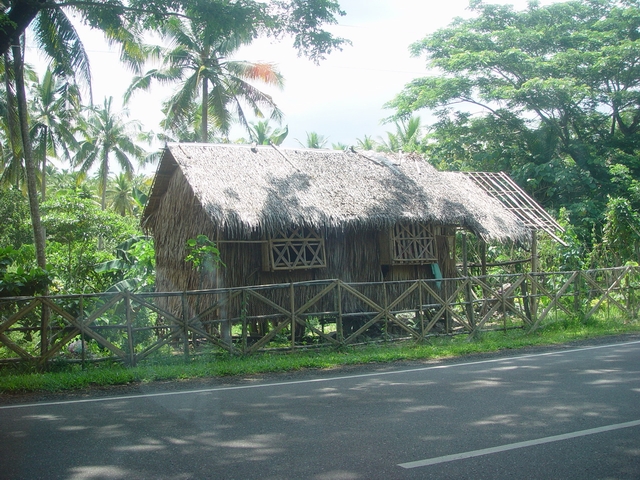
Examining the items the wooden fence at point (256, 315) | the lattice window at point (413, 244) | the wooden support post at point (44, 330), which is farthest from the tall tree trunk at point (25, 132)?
the lattice window at point (413, 244)

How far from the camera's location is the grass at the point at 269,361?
8.66m

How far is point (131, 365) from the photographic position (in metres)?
9.97

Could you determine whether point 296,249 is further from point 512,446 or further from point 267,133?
point 267,133

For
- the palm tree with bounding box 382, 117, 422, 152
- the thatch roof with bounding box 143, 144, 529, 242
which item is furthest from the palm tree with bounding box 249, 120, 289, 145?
the thatch roof with bounding box 143, 144, 529, 242

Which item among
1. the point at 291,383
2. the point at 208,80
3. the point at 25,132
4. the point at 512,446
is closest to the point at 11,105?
A: the point at 25,132

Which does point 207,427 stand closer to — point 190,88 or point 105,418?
point 105,418

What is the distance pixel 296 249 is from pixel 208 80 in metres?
13.6

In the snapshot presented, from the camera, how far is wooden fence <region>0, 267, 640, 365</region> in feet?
32.1

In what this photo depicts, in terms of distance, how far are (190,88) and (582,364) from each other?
20.0 m

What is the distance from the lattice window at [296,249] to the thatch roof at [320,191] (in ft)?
1.81

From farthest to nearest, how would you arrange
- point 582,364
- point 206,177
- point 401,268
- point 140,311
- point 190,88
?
point 190,88 < point 401,268 < point 206,177 < point 140,311 < point 582,364

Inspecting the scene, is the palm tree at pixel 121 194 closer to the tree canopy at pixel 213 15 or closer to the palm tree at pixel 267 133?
the palm tree at pixel 267 133

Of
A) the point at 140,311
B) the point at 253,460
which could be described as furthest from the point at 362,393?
the point at 140,311

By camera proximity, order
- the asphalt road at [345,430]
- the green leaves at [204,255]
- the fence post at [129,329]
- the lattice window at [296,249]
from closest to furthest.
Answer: the asphalt road at [345,430], the fence post at [129,329], the green leaves at [204,255], the lattice window at [296,249]
